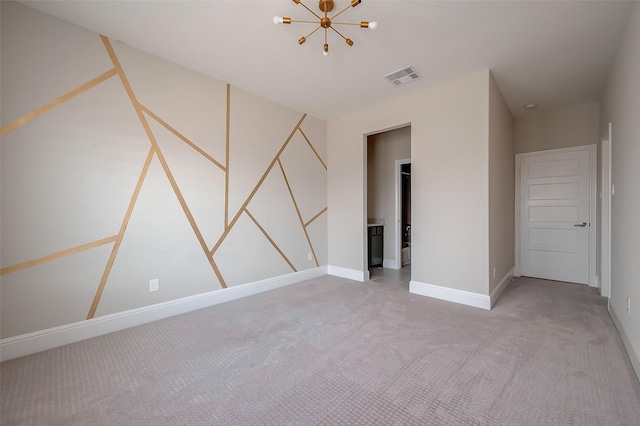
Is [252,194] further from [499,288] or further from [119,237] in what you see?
[499,288]

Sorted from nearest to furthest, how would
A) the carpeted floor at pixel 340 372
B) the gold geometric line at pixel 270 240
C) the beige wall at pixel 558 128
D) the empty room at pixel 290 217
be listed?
1. the carpeted floor at pixel 340 372
2. the empty room at pixel 290 217
3. the gold geometric line at pixel 270 240
4. the beige wall at pixel 558 128

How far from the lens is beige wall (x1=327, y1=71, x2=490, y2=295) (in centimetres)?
315

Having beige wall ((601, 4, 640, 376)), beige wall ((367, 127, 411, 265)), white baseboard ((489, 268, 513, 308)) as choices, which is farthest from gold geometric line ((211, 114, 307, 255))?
beige wall ((601, 4, 640, 376))

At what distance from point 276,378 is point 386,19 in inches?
119

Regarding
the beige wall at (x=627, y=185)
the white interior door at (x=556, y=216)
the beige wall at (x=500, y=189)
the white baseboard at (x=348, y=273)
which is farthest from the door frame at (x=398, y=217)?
the beige wall at (x=627, y=185)

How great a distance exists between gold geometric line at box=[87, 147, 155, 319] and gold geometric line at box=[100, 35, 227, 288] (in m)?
0.12

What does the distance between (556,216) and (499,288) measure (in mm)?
1949

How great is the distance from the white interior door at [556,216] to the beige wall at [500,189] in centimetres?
25

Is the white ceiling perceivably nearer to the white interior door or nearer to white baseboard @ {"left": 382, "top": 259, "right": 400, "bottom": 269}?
the white interior door

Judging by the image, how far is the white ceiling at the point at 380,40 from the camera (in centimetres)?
217

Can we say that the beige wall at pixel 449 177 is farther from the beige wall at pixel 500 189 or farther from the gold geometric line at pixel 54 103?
the gold geometric line at pixel 54 103

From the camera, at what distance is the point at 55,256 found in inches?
90.0

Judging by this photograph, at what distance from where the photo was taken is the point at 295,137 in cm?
436

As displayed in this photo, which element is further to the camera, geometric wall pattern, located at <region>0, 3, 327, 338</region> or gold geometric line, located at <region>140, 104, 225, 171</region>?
gold geometric line, located at <region>140, 104, 225, 171</region>
